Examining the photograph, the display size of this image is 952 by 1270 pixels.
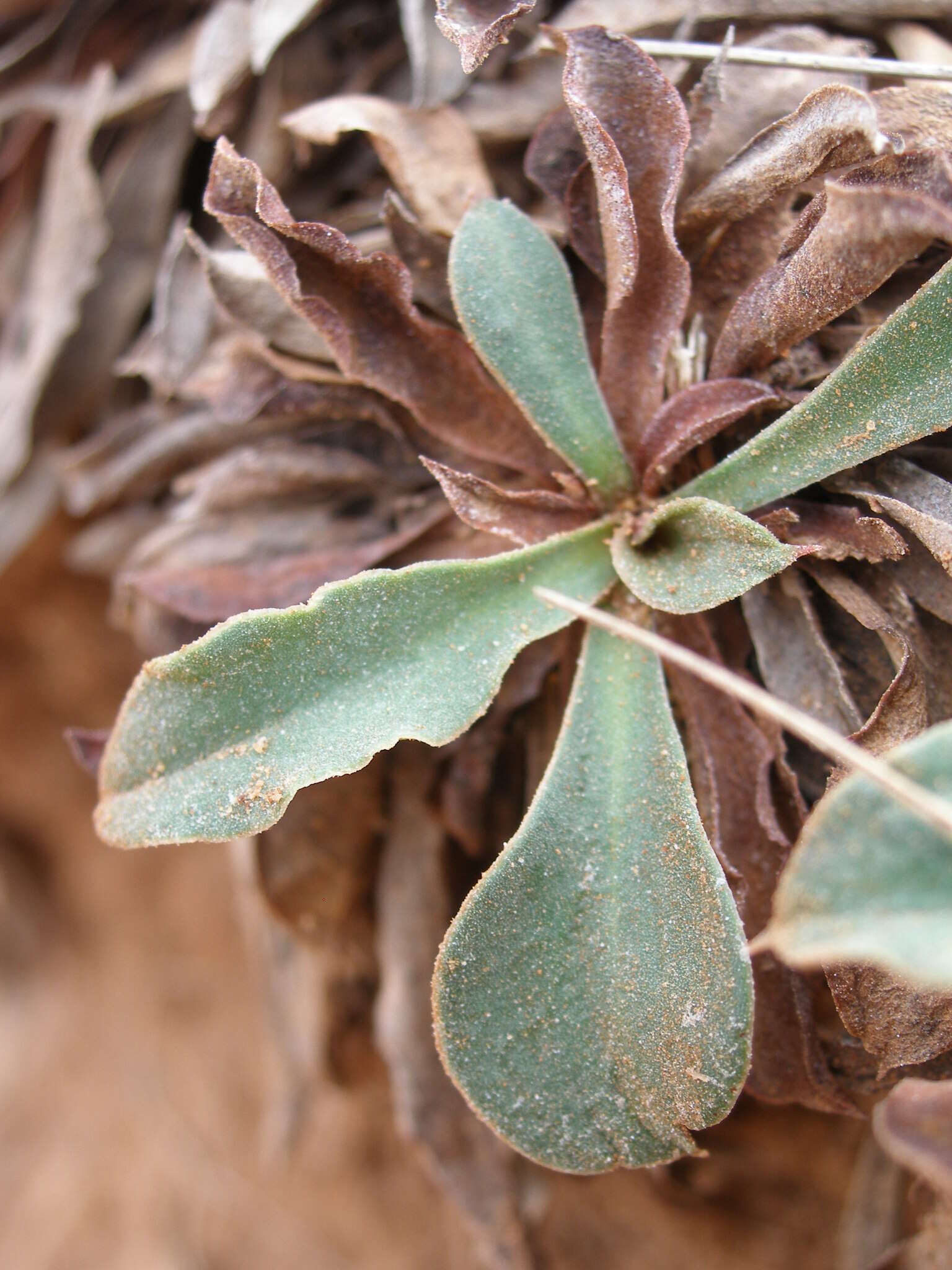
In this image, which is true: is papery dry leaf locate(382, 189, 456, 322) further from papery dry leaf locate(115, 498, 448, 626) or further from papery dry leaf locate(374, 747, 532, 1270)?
papery dry leaf locate(374, 747, 532, 1270)

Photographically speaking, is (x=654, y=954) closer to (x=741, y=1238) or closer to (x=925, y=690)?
(x=925, y=690)

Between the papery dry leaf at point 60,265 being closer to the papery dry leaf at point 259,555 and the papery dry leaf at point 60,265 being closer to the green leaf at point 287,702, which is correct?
the papery dry leaf at point 259,555

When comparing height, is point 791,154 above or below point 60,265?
below

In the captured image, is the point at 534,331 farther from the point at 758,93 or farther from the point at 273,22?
the point at 273,22

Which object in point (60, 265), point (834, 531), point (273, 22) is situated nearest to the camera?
point (834, 531)

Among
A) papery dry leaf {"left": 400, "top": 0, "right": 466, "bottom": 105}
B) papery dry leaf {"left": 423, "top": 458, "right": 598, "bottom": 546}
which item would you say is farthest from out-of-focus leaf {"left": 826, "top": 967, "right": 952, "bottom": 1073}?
papery dry leaf {"left": 400, "top": 0, "right": 466, "bottom": 105}

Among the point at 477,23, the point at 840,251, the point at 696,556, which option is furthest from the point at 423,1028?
the point at 477,23
